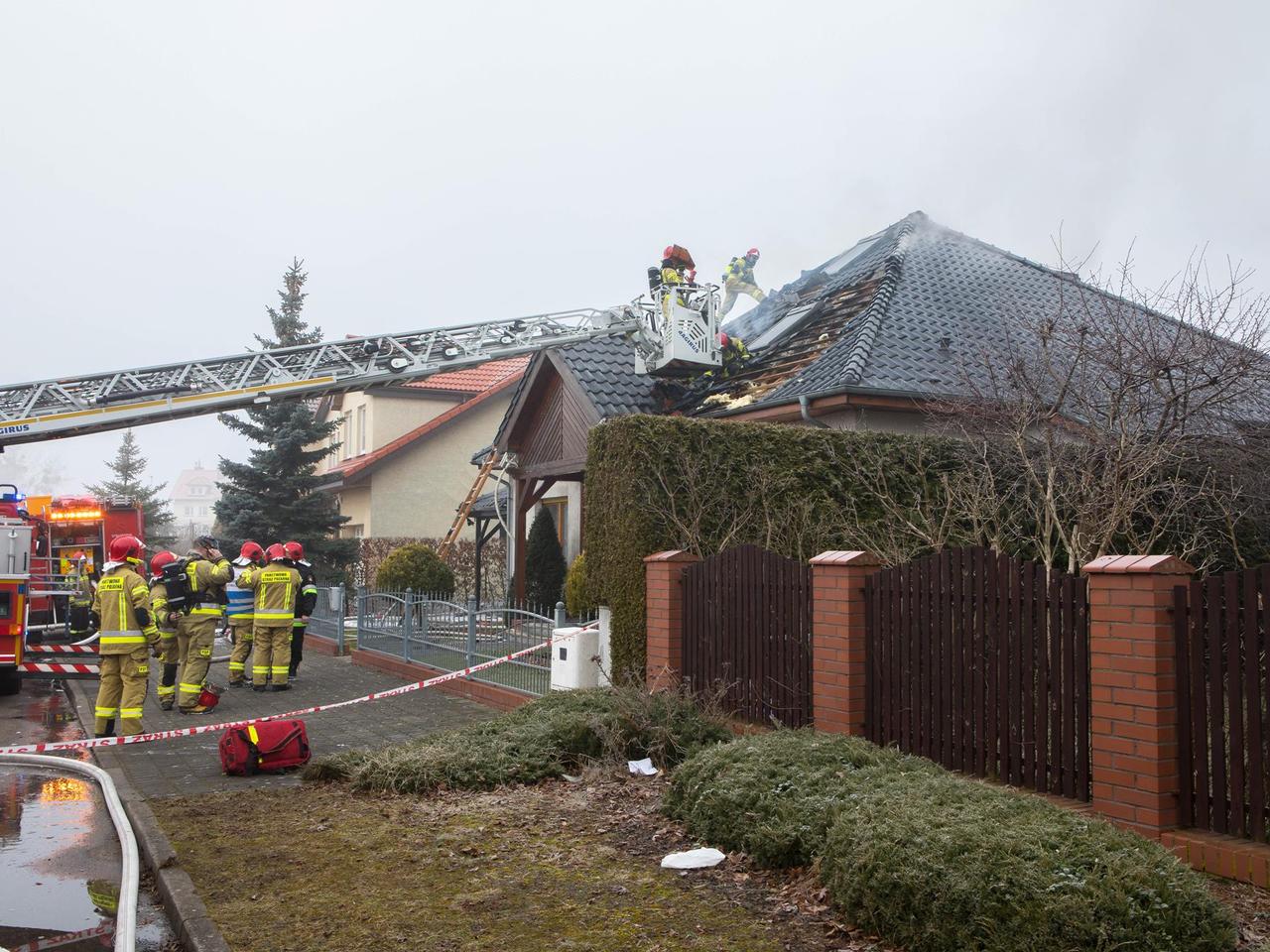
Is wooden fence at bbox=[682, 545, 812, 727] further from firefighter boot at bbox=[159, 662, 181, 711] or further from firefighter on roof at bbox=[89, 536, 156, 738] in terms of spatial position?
firefighter boot at bbox=[159, 662, 181, 711]

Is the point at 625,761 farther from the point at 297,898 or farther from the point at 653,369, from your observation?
the point at 653,369

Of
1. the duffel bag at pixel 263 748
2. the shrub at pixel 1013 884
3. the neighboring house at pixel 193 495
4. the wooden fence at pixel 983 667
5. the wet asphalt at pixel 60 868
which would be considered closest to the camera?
the shrub at pixel 1013 884

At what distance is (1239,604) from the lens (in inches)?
191

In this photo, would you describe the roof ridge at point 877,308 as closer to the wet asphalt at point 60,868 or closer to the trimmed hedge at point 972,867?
the trimmed hedge at point 972,867

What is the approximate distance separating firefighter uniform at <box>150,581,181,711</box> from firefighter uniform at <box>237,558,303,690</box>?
111 cm

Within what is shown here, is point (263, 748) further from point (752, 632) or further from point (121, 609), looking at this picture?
point (752, 632)

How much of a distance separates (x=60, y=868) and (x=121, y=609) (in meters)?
3.79

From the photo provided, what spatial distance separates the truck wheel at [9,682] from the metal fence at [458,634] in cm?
436

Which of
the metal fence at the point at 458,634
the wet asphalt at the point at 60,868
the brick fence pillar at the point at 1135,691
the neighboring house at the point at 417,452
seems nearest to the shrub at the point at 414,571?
the metal fence at the point at 458,634

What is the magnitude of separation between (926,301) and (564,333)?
6.29 m

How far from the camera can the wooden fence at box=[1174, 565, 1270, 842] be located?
475cm

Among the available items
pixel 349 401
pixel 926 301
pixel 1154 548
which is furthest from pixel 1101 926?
pixel 349 401

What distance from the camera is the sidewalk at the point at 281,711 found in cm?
782

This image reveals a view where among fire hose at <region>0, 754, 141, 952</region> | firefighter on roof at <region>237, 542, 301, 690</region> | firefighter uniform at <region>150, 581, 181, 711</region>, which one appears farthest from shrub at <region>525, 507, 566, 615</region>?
fire hose at <region>0, 754, 141, 952</region>
